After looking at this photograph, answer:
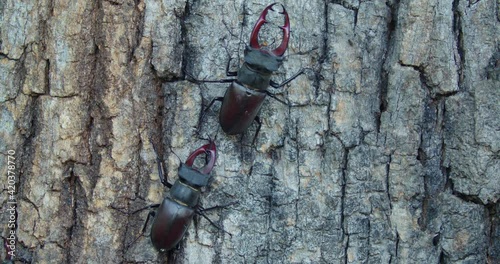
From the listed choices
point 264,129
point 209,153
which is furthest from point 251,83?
point 209,153

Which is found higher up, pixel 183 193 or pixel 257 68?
pixel 257 68

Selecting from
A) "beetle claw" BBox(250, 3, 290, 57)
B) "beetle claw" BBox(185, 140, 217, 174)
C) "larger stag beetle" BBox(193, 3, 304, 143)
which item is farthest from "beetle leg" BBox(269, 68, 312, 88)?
"beetle claw" BBox(185, 140, 217, 174)

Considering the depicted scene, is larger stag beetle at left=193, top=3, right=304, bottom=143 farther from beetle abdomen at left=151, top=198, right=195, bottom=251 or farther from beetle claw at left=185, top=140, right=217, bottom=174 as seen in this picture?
beetle abdomen at left=151, top=198, right=195, bottom=251

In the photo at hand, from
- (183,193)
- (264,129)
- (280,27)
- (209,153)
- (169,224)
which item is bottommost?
(169,224)

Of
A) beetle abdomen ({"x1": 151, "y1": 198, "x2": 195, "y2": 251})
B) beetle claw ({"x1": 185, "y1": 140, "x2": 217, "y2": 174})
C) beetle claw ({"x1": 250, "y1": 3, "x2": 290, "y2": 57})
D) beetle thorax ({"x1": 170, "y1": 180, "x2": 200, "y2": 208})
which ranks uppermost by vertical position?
beetle claw ({"x1": 250, "y1": 3, "x2": 290, "y2": 57})

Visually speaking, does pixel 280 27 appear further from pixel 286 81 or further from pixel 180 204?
pixel 180 204
